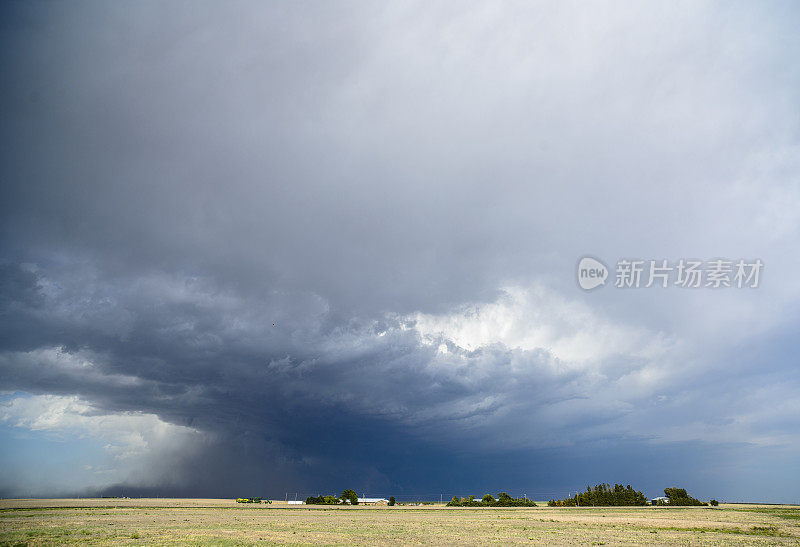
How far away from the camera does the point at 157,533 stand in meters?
58.4

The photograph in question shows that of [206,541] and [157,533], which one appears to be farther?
[157,533]

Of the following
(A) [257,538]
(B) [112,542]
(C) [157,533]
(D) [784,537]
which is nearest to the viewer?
(B) [112,542]

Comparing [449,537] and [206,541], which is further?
[449,537]

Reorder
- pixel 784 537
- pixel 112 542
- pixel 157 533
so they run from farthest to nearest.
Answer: pixel 784 537, pixel 157 533, pixel 112 542

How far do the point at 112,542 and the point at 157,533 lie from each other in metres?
11.2

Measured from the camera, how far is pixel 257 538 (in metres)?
53.4

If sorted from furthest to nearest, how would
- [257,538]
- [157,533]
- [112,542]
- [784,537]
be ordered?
[784,537]
[157,533]
[257,538]
[112,542]

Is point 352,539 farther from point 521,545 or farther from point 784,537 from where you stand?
point 784,537

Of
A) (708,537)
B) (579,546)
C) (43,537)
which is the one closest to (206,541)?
(43,537)

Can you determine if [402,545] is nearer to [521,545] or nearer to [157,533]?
[521,545]

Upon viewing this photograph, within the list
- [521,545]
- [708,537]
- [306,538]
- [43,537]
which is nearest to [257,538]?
[306,538]

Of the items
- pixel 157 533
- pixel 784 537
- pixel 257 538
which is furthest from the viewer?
pixel 784 537

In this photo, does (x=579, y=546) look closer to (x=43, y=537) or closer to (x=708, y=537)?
(x=708, y=537)

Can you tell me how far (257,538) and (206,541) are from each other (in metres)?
6.00
